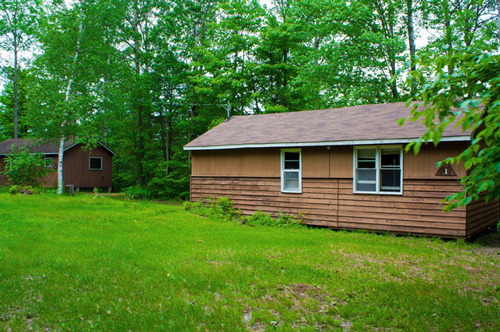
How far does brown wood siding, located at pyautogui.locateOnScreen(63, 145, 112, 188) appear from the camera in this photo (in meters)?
25.9

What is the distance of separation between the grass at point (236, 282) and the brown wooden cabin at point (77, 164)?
56.6 ft

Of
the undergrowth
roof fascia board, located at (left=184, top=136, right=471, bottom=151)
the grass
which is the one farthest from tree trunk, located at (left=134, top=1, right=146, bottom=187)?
the grass

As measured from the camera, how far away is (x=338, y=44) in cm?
2103

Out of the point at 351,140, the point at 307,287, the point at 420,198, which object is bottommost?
the point at 307,287

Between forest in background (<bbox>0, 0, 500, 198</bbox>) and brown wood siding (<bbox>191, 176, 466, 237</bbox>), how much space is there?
894 cm

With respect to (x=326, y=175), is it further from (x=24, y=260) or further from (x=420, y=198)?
(x=24, y=260)

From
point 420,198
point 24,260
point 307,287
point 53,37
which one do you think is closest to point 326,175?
point 420,198

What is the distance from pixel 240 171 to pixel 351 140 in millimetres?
4285

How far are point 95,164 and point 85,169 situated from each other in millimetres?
954

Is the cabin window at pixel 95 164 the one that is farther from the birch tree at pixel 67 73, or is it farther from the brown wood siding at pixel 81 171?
the birch tree at pixel 67 73

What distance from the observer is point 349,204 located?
1138 centimetres

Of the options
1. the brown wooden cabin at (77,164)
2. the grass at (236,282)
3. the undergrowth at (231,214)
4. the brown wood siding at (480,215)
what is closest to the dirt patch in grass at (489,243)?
the grass at (236,282)

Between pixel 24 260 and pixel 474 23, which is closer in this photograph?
pixel 24 260

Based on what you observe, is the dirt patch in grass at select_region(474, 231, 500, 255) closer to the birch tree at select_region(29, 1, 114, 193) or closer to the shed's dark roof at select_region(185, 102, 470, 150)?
the shed's dark roof at select_region(185, 102, 470, 150)
